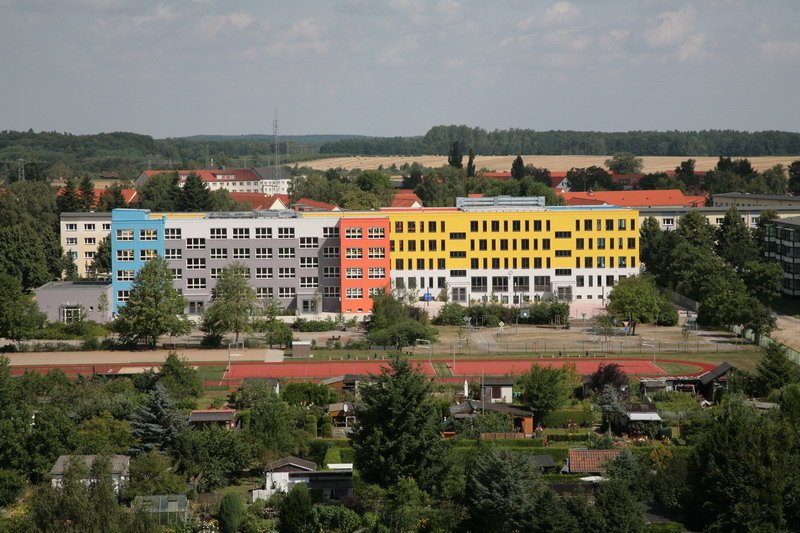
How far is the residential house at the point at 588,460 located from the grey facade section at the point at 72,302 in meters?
31.9

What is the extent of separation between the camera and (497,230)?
64062mm

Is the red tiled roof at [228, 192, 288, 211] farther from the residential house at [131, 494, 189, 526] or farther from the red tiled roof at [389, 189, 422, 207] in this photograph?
the residential house at [131, 494, 189, 526]

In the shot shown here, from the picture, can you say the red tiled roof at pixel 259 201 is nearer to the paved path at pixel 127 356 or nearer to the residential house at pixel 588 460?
the paved path at pixel 127 356

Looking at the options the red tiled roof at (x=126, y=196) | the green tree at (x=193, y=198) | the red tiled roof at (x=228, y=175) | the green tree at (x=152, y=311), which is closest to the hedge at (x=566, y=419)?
the green tree at (x=152, y=311)


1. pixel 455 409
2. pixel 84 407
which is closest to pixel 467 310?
pixel 455 409

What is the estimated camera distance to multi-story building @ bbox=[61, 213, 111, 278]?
74.6 metres

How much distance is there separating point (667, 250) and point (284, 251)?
2186 cm

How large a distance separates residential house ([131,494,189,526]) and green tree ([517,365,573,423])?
42.2 feet

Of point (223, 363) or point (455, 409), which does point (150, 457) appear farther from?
point (223, 363)

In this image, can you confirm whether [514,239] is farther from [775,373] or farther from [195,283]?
[775,373]

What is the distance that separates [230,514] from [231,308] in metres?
24.4

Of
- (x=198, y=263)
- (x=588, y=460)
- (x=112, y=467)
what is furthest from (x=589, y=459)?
(x=198, y=263)

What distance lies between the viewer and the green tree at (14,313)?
51.3m

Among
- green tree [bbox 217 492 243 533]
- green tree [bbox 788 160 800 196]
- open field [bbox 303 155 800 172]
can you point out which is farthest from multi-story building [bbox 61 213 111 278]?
open field [bbox 303 155 800 172]
